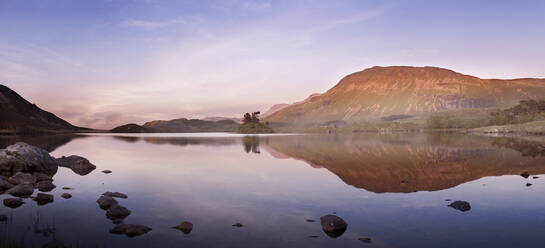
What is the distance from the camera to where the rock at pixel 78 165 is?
31.8m

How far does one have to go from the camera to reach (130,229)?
523 inches

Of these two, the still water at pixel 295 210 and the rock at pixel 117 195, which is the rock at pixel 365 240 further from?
the rock at pixel 117 195

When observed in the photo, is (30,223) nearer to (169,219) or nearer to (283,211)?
(169,219)

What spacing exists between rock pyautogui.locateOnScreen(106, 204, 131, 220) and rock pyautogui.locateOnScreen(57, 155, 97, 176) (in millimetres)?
17196

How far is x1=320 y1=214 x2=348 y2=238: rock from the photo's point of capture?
13.0 m

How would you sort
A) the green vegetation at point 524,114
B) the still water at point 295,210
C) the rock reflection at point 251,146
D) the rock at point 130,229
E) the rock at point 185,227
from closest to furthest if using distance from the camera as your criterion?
the still water at point 295,210, the rock at point 130,229, the rock at point 185,227, the rock reflection at point 251,146, the green vegetation at point 524,114

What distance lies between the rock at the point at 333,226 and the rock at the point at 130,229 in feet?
24.4

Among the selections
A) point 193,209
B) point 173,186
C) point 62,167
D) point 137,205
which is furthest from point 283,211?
point 62,167

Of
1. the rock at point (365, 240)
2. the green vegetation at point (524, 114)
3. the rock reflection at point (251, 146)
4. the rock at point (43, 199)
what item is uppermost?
the green vegetation at point (524, 114)

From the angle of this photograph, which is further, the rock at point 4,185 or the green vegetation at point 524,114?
the green vegetation at point 524,114

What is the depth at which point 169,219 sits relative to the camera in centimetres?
1515

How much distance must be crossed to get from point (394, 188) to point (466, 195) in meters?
4.24

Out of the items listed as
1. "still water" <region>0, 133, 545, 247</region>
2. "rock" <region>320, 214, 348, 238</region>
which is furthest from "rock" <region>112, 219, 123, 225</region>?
"rock" <region>320, 214, 348, 238</region>

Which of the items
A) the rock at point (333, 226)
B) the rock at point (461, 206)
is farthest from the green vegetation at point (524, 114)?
the rock at point (333, 226)
